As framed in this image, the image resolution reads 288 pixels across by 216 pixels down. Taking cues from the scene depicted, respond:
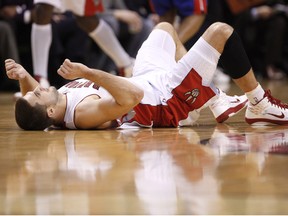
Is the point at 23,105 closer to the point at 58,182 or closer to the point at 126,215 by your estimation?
the point at 58,182

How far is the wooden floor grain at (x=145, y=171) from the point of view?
1.84 m

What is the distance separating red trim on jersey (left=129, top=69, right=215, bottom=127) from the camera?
10.7 feet

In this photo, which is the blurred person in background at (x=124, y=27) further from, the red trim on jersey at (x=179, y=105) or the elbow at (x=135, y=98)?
the elbow at (x=135, y=98)

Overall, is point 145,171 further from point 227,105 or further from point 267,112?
point 227,105

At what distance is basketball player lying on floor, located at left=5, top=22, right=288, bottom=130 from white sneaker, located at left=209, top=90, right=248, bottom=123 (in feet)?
0.28

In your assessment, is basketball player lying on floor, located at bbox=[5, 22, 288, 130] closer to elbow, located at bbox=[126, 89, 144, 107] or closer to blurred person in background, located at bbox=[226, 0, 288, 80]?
elbow, located at bbox=[126, 89, 144, 107]

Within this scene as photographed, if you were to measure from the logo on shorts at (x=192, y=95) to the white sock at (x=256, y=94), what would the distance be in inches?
9.2

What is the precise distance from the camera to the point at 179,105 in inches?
130

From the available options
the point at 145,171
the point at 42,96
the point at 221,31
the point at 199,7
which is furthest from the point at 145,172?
the point at 199,7

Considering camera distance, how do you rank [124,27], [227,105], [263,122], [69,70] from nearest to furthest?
[69,70]
[263,122]
[227,105]
[124,27]

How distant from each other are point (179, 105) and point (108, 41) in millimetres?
2561

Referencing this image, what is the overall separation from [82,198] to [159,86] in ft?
4.80

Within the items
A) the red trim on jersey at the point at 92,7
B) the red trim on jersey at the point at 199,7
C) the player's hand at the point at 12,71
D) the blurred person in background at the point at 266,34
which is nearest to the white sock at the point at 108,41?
the red trim on jersey at the point at 92,7

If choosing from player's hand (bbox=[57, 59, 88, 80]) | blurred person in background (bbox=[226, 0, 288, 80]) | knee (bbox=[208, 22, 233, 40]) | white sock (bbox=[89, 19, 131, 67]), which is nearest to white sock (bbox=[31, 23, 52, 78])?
white sock (bbox=[89, 19, 131, 67])
